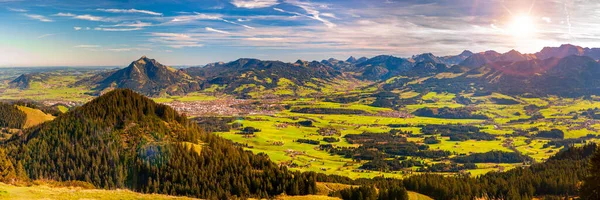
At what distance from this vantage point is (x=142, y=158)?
122875 millimetres

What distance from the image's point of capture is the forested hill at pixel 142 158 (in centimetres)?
10862

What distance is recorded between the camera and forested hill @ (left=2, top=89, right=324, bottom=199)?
108625 mm

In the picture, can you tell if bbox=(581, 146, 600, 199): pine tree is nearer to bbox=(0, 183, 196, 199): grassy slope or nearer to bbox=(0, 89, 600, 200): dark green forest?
bbox=(0, 89, 600, 200): dark green forest

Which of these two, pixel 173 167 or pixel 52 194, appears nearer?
pixel 52 194

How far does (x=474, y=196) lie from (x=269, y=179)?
6743 centimetres

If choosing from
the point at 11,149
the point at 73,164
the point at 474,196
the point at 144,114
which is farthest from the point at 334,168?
the point at 11,149

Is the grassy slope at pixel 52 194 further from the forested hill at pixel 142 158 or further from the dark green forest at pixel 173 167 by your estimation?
the forested hill at pixel 142 158

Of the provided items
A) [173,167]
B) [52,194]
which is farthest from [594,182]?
[173,167]

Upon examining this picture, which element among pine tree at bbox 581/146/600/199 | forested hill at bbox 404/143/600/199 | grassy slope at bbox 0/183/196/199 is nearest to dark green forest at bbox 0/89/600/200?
forested hill at bbox 404/143/600/199

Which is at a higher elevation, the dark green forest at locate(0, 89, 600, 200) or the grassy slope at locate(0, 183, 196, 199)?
the grassy slope at locate(0, 183, 196, 199)

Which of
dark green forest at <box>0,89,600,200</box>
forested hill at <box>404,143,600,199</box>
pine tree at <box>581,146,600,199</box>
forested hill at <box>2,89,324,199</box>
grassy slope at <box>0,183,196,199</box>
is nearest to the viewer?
grassy slope at <box>0,183,196,199</box>

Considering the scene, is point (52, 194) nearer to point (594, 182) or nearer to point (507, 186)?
point (594, 182)

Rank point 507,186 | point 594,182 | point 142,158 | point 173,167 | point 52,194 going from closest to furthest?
point 52,194 → point 594,182 → point 173,167 → point 142,158 → point 507,186

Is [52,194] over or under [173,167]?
over
